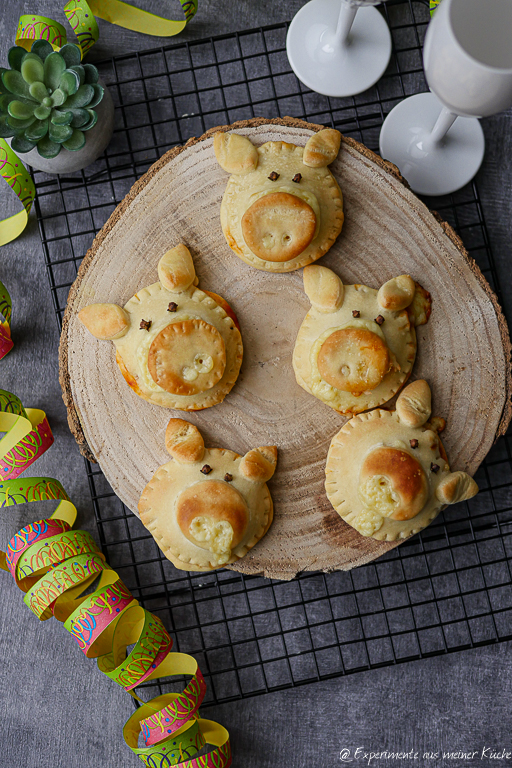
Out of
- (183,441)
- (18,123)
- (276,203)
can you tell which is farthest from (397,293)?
(18,123)

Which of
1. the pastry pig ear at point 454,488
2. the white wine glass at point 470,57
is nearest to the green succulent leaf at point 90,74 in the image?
the white wine glass at point 470,57

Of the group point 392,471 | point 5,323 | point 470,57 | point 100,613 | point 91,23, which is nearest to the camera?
point 470,57

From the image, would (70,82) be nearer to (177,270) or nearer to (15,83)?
(15,83)

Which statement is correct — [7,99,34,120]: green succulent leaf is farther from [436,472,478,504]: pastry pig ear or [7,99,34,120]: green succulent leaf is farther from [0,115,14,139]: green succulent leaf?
[436,472,478,504]: pastry pig ear

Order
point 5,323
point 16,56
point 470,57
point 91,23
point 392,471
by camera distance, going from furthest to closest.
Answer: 1. point 5,323
2. point 91,23
3. point 16,56
4. point 392,471
5. point 470,57

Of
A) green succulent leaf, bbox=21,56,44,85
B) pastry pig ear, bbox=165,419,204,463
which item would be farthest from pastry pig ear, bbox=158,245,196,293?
green succulent leaf, bbox=21,56,44,85

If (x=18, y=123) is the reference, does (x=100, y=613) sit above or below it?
below

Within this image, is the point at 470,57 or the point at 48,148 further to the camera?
the point at 48,148
